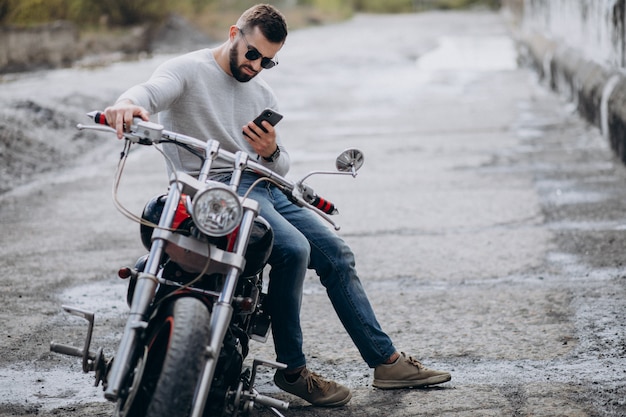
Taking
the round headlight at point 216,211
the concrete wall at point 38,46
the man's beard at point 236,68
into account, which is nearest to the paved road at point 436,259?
the round headlight at point 216,211

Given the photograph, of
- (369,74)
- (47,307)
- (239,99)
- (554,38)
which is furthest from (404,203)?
(369,74)

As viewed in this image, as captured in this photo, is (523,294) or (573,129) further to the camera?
(573,129)

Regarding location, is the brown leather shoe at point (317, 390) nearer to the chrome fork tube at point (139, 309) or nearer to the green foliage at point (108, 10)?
the chrome fork tube at point (139, 309)


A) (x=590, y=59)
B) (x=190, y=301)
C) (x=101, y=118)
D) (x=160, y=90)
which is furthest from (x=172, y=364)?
(x=590, y=59)

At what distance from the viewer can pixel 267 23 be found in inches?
159

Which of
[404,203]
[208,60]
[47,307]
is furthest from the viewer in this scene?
[404,203]

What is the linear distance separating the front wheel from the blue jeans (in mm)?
708

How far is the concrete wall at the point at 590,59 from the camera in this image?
32.7 feet

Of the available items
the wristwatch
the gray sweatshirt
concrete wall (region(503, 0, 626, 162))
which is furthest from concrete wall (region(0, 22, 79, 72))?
the wristwatch

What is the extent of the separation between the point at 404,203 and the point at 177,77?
4.29m

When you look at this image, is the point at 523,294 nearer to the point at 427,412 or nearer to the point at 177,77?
the point at 427,412

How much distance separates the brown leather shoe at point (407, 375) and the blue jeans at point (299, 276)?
5cm

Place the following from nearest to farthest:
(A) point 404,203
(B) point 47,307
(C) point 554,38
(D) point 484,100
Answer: (B) point 47,307 → (A) point 404,203 → (D) point 484,100 → (C) point 554,38

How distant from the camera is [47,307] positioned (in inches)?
217
